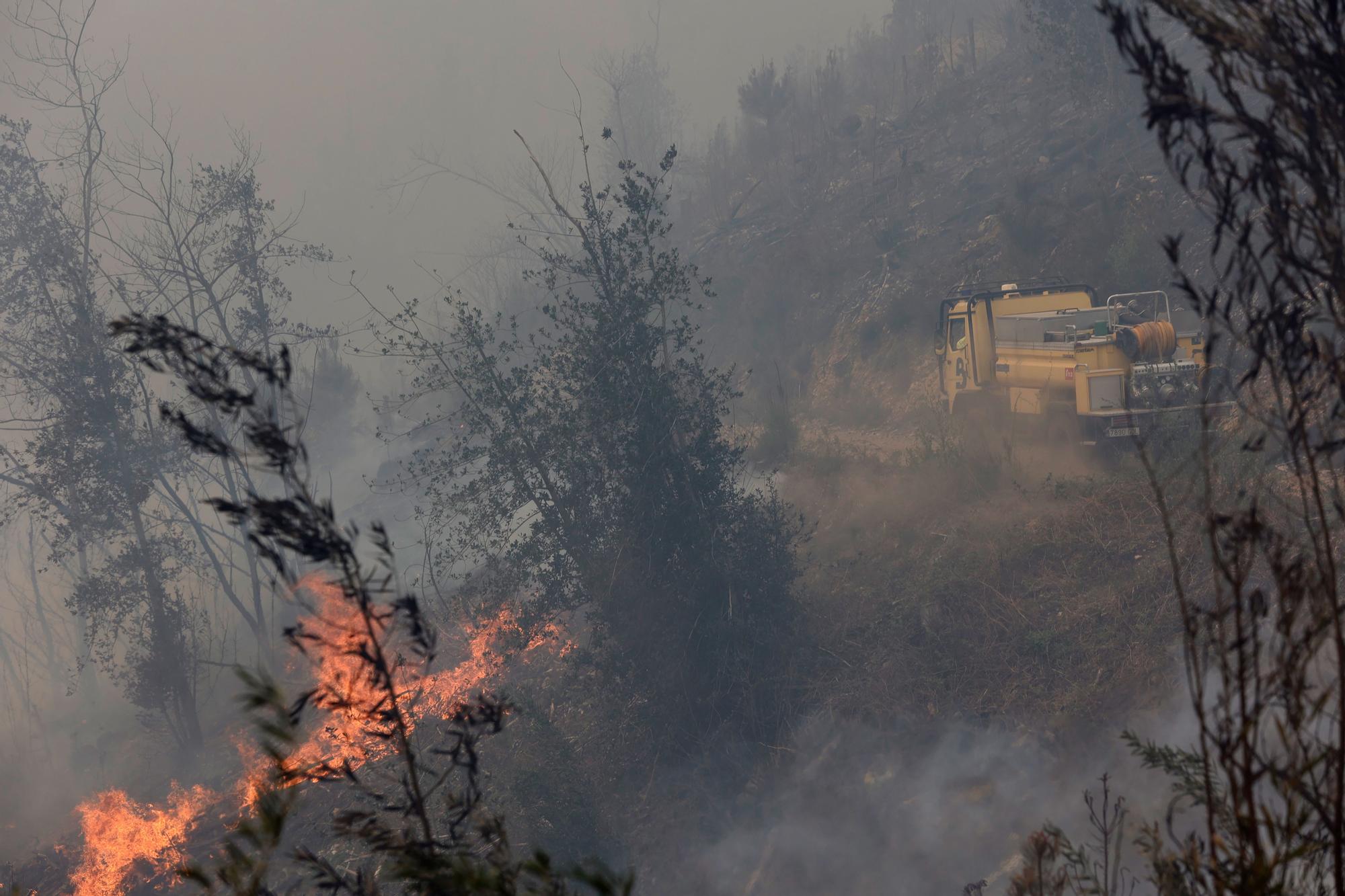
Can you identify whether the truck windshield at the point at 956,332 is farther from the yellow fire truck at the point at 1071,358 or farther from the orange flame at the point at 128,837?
the orange flame at the point at 128,837

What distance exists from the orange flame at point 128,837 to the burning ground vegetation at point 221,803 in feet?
0.06

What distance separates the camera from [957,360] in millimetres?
18141

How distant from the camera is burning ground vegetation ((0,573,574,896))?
1289 centimetres

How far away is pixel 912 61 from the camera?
37.6 meters

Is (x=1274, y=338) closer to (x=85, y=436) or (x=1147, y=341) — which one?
(x=1147, y=341)

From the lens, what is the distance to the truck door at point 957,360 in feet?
57.2

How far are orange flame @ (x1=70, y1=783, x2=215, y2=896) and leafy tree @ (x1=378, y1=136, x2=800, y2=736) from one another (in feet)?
20.3

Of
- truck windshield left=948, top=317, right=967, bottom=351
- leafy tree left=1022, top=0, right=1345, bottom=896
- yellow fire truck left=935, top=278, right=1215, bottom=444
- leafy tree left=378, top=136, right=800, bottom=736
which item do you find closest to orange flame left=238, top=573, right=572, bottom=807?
leafy tree left=378, top=136, right=800, bottom=736

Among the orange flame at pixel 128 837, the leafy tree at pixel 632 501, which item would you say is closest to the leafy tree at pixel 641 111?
the leafy tree at pixel 632 501

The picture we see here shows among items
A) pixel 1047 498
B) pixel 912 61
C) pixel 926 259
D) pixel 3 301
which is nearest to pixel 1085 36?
pixel 926 259

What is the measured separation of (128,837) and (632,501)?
1013 cm

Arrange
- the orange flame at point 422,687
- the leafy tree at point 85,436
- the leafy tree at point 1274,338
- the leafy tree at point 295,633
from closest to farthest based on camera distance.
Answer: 1. the leafy tree at point 1274,338
2. the leafy tree at point 295,633
3. the orange flame at point 422,687
4. the leafy tree at point 85,436

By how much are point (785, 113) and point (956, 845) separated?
3486 cm

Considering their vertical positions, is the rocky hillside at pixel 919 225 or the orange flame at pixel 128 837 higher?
the rocky hillside at pixel 919 225
